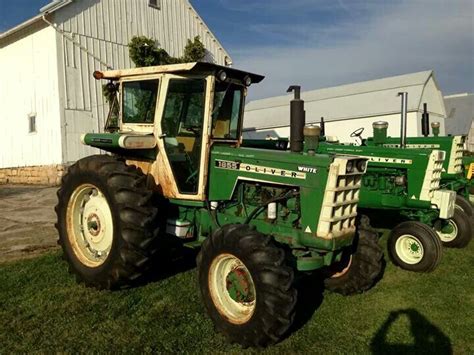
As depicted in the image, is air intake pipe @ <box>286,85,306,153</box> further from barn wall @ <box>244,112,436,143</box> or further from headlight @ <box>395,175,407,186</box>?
barn wall @ <box>244,112,436,143</box>

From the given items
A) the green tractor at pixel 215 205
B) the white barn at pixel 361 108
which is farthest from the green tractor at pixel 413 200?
the white barn at pixel 361 108

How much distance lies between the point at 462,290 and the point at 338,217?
2.20m

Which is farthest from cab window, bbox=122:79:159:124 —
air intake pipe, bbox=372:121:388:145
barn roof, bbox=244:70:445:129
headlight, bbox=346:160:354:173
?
barn roof, bbox=244:70:445:129

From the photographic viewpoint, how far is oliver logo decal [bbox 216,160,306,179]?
407cm

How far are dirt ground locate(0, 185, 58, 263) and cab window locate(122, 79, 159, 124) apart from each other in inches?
99.7

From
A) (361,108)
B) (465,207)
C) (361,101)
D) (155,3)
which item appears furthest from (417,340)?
(361,101)

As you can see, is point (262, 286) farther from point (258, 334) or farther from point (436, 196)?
point (436, 196)

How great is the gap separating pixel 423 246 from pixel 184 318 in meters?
3.38

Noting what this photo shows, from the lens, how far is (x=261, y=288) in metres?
3.52

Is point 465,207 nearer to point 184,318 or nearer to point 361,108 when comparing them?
point 184,318

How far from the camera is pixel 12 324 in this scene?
13.0ft

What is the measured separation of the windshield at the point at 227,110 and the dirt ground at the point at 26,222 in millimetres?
3228

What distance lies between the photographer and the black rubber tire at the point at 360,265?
4.64m

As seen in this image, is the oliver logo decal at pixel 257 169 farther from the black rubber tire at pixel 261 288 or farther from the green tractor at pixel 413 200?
the green tractor at pixel 413 200
